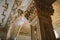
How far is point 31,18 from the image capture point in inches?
101

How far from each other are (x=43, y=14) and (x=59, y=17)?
2.15m

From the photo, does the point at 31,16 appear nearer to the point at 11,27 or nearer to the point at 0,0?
the point at 0,0

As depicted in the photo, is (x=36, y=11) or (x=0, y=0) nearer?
(x=36, y=11)

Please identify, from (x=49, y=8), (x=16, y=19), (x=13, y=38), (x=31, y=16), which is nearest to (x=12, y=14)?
(x=16, y=19)

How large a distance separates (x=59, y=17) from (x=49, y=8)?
2084mm

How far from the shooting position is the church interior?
2.36m

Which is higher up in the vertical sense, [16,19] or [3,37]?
[16,19]

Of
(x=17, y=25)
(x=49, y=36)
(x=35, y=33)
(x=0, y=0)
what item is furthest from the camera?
(x=17, y=25)

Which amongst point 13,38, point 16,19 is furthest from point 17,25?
point 13,38

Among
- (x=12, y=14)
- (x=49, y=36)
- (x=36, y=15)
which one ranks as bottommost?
(x=49, y=36)

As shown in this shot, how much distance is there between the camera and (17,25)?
3.79 meters

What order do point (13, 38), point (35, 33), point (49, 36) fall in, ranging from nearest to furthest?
point (49, 36) < point (35, 33) < point (13, 38)

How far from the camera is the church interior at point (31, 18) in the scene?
93.0 inches

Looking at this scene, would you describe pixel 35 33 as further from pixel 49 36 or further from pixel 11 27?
pixel 11 27
